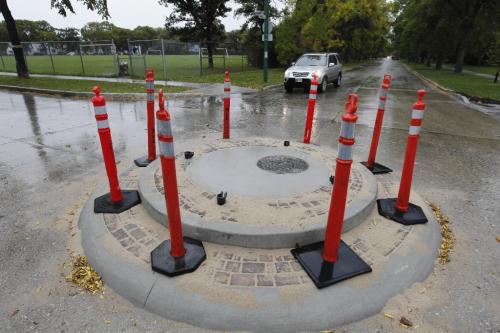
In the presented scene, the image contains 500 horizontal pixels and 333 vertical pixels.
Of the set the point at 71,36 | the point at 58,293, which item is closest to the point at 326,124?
the point at 58,293

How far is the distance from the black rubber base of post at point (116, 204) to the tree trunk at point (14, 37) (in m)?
17.7

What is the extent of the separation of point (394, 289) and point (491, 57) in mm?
21148

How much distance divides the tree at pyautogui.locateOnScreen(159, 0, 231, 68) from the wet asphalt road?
1948cm

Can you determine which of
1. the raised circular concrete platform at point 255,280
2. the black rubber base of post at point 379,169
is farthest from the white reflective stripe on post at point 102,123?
the black rubber base of post at point 379,169

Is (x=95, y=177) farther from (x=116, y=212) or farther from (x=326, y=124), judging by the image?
(x=326, y=124)

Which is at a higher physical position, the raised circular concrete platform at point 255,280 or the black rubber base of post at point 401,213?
the black rubber base of post at point 401,213

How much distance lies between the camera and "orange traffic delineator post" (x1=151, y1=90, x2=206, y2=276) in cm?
223

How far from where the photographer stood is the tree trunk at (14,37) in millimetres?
15438

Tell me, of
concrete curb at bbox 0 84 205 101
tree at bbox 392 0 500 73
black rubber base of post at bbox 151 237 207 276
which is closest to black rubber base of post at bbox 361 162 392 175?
black rubber base of post at bbox 151 237 207 276

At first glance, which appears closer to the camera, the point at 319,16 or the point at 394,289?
the point at 394,289

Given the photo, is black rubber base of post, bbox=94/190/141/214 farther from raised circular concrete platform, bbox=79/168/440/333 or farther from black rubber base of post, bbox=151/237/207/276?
black rubber base of post, bbox=151/237/207/276

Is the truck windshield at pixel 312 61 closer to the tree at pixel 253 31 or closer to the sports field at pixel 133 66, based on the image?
the sports field at pixel 133 66

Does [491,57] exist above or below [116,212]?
above

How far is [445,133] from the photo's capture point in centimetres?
759
